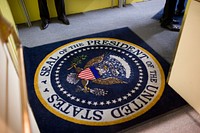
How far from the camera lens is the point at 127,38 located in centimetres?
260

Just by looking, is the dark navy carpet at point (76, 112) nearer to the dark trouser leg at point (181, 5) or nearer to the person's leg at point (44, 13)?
the person's leg at point (44, 13)

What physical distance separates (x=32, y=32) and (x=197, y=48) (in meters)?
2.25

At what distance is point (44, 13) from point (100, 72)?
1.46 m

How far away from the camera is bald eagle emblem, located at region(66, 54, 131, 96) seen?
6.53 feet

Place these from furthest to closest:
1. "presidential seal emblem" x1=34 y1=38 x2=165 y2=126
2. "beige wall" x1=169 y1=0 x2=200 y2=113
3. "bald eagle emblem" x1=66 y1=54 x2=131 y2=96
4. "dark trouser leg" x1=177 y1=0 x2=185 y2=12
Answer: "dark trouser leg" x1=177 y1=0 x2=185 y2=12 < "bald eagle emblem" x1=66 y1=54 x2=131 y2=96 < "presidential seal emblem" x1=34 y1=38 x2=165 y2=126 < "beige wall" x1=169 y1=0 x2=200 y2=113

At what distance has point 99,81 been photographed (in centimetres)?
201

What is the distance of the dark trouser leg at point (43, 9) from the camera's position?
278cm

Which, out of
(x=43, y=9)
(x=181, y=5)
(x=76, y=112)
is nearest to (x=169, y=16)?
(x=181, y=5)

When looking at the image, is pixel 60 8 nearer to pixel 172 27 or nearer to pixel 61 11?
pixel 61 11

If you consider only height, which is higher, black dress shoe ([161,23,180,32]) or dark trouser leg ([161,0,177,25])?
dark trouser leg ([161,0,177,25])

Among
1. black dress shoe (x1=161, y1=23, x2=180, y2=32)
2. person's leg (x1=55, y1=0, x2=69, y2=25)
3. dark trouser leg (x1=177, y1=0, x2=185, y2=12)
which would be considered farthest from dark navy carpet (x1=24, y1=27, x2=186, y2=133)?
dark trouser leg (x1=177, y1=0, x2=185, y2=12)

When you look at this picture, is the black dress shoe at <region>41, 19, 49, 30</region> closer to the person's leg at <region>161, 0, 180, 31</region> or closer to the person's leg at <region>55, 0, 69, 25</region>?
the person's leg at <region>55, 0, 69, 25</region>

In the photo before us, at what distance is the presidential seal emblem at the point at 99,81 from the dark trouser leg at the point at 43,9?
78cm

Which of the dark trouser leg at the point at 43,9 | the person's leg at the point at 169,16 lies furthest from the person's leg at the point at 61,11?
the person's leg at the point at 169,16
